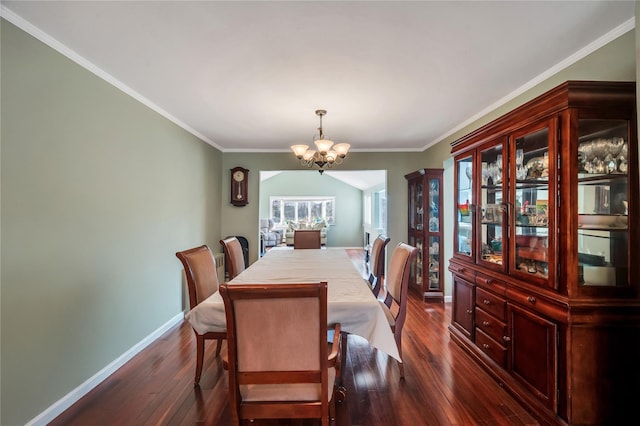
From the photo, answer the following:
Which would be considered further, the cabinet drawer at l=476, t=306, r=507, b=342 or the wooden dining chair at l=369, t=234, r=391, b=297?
the wooden dining chair at l=369, t=234, r=391, b=297

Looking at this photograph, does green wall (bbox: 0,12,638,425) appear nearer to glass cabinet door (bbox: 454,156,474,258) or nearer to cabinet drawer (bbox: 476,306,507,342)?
glass cabinet door (bbox: 454,156,474,258)

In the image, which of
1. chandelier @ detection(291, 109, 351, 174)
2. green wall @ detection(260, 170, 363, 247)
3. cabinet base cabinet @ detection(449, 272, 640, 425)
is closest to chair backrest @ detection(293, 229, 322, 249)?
chandelier @ detection(291, 109, 351, 174)

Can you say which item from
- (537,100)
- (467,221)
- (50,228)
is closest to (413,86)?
(537,100)

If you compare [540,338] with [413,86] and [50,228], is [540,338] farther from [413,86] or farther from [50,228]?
[50,228]

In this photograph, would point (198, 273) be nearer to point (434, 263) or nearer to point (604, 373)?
point (604, 373)

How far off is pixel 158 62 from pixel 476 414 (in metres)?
3.30

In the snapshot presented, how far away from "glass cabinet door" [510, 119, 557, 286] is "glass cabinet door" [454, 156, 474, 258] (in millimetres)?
536

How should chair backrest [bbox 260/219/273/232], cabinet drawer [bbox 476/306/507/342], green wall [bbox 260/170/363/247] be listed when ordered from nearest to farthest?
cabinet drawer [bbox 476/306/507/342] → chair backrest [bbox 260/219/273/232] → green wall [bbox 260/170/363/247]

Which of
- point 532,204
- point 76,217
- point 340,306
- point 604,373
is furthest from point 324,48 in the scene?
point 604,373

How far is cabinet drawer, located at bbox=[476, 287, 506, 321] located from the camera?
218 centimetres

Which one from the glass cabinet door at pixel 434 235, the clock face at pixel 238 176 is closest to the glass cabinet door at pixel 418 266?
the glass cabinet door at pixel 434 235

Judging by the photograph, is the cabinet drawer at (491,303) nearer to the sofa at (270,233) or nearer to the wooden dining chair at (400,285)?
the wooden dining chair at (400,285)

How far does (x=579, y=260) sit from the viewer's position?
5.43ft

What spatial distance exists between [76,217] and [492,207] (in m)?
→ 3.21
